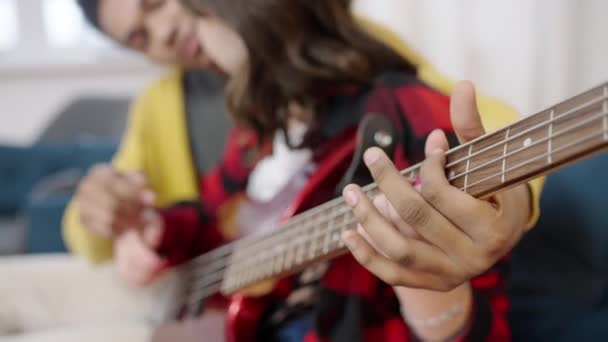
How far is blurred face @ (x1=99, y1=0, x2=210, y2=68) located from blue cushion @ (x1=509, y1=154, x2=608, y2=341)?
389 mm

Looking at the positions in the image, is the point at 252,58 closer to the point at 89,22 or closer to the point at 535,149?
the point at 89,22

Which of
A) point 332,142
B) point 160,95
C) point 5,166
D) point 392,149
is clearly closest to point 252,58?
point 332,142

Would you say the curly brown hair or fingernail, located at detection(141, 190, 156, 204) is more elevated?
the curly brown hair

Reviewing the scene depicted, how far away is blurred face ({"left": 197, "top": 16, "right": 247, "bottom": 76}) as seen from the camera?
0.66 meters

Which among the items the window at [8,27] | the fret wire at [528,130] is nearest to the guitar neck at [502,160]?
the fret wire at [528,130]

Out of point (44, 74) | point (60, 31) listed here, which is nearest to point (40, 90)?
point (44, 74)

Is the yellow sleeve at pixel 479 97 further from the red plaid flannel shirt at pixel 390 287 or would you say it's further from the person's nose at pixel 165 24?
the person's nose at pixel 165 24

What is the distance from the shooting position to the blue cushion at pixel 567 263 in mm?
601

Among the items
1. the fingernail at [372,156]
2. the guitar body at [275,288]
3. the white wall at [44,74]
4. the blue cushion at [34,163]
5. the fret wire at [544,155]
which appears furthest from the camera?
the white wall at [44,74]

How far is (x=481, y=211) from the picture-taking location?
1.24 ft

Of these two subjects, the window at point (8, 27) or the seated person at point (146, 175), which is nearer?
the seated person at point (146, 175)

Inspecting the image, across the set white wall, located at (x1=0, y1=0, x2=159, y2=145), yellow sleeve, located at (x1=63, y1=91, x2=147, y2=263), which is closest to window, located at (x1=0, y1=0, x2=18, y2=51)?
white wall, located at (x1=0, y1=0, x2=159, y2=145)

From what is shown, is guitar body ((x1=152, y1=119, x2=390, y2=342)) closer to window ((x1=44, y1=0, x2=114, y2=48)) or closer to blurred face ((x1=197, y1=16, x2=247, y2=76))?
blurred face ((x1=197, y1=16, x2=247, y2=76))

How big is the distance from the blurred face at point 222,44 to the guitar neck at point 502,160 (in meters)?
0.20
